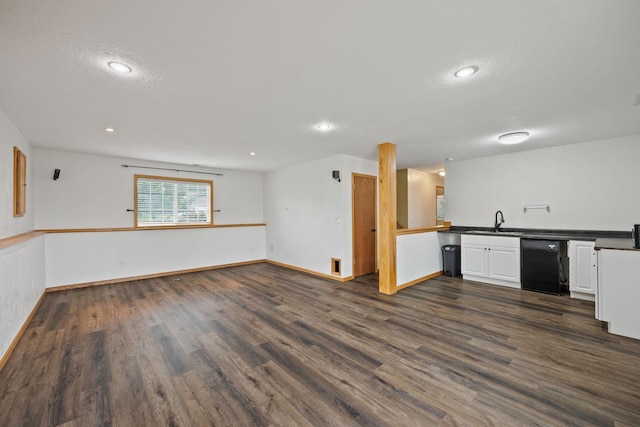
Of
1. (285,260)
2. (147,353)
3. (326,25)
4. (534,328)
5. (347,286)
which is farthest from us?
(285,260)

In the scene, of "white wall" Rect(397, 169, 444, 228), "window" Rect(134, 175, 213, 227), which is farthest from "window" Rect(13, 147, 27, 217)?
"white wall" Rect(397, 169, 444, 228)

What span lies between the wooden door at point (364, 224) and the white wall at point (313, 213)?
15 cm

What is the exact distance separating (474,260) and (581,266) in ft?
4.55

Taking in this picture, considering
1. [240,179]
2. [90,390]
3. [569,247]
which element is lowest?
[90,390]

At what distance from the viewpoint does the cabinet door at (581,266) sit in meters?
3.75

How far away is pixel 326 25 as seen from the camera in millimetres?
1594

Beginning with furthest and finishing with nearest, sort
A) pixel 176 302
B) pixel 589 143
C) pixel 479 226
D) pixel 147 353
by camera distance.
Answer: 1. pixel 479 226
2. pixel 589 143
3. pixel 176 302
4. pixel 147 353

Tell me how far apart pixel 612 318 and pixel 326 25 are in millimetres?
3909

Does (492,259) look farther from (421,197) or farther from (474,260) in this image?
(421,197)

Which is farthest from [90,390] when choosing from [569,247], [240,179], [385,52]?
[569,247]

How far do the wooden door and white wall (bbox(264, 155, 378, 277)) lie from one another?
15 cm

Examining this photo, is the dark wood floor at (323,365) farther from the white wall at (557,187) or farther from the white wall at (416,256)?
the white wall at (557,187)

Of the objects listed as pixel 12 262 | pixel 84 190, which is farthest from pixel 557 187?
pixel 84 190

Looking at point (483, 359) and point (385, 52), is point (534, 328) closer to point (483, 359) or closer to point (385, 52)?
point (483, 359)
